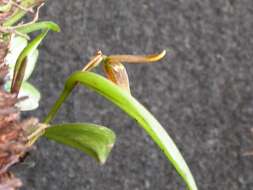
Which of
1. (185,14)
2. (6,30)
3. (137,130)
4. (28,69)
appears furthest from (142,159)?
(6,30)

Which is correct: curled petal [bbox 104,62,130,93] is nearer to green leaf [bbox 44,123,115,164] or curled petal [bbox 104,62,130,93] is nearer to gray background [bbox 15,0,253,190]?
green leaf [bbox 44,123,115,164]

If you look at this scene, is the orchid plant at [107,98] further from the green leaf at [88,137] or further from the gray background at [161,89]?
the gray background at [161,89]

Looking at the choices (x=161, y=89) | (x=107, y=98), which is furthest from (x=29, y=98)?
(x=161, y=89)

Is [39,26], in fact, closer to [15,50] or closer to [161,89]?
[15,50]

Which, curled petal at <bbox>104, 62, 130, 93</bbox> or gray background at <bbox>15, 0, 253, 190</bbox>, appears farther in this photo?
gray background at <bbox>15, 0, 253, 190</bbox>

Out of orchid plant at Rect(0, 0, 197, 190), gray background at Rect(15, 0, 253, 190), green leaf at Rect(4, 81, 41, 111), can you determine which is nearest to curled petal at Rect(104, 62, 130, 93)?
orchid plant at Rect(0, 0, 197, 190)

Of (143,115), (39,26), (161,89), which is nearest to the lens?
(143,115)

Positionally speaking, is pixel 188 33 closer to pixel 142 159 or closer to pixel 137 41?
pixel 137 41
